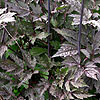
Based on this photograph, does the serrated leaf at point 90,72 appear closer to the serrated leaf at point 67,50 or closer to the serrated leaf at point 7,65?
the serrated leaf at point 67,50

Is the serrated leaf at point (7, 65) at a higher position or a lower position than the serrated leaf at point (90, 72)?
higher

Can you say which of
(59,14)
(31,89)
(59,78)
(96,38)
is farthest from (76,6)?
(31,89)

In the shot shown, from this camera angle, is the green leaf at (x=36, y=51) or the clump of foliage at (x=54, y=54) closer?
the clump of foliage at (x=54, y=54)

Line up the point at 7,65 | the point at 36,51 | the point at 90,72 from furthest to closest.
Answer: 1. the point at 36,51
2. the point at 7,65
3. the point at 90,72

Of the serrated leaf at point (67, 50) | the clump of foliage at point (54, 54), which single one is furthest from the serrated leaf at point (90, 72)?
the serrated leaf at point (67, 50)

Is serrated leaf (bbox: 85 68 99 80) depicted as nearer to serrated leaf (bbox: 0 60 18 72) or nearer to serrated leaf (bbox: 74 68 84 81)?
serrated leaf (bbox: 74 68 84 81)

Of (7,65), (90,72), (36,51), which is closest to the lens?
(90,72)

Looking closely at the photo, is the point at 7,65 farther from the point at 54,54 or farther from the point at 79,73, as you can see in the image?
the point at 79,73

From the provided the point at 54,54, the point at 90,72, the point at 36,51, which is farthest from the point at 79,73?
the point at 36,51

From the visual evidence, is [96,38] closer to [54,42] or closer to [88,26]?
[88,26]

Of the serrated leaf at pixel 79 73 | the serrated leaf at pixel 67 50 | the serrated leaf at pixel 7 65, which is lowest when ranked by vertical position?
the serrated leaf at pixel 79 73

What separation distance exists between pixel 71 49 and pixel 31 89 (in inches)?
14.8

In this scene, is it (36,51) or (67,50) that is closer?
(67,50)

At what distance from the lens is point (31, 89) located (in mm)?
1051
